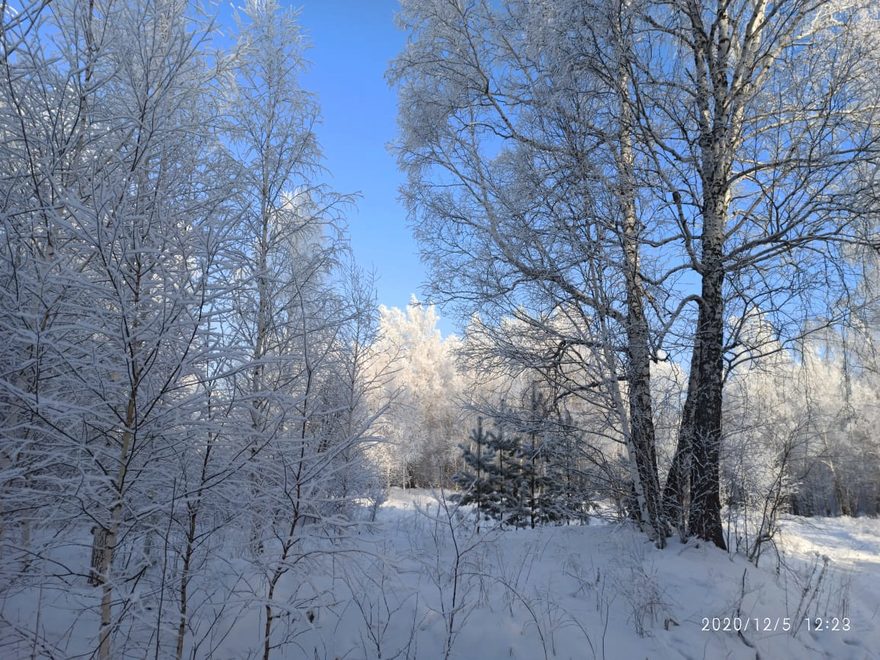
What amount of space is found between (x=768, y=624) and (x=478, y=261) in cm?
464

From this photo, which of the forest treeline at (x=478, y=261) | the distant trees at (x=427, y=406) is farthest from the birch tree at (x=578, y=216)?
the distant trees at (x=427, y=406)

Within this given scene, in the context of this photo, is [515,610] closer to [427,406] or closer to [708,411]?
[708,411]

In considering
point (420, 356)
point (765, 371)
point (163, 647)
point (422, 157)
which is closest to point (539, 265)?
point (765, 371)

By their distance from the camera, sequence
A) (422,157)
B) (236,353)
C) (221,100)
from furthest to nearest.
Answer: (422,157) → (221,100) → (236,353)

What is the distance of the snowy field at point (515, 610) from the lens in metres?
2.89

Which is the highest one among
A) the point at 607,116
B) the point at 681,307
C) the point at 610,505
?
the point at 607,116

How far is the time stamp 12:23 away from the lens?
3414 mm

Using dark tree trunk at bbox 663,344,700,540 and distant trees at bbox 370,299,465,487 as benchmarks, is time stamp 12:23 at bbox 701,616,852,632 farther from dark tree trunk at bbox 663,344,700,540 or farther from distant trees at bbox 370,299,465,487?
distant trees at bbox 370,299,465,487

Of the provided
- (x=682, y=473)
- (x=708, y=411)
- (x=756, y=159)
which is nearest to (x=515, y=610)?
(x=682, y=473)

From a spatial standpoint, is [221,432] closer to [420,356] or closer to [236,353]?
[236,353]

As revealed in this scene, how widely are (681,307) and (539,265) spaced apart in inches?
63.9

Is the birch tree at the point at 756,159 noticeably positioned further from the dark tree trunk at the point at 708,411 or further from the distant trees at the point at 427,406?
the distant trees at the point at 427,406

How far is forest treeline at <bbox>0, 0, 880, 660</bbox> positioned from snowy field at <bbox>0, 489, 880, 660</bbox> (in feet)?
0.44

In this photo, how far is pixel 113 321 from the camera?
204cm
